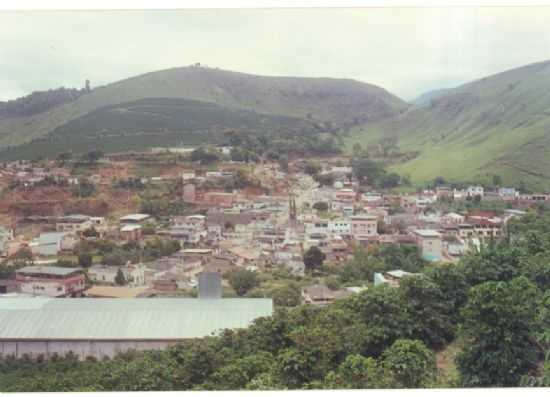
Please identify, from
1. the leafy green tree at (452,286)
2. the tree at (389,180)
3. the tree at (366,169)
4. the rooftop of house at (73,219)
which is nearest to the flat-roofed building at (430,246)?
the tree at (389,180)

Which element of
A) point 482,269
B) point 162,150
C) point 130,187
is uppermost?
point 162,150

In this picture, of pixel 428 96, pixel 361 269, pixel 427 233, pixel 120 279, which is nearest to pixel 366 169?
pixel 428 96

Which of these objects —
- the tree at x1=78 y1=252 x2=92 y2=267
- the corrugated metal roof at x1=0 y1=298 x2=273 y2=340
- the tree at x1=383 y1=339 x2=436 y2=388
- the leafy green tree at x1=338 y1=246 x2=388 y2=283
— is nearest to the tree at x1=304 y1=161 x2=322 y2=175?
the leafy green tree at x1=338 y1=246 x2=388 y2=283

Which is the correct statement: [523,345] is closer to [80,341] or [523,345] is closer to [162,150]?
[80,341]

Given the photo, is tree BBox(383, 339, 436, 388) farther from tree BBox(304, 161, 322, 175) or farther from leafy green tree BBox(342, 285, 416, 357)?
tree BBox(304, 161, 322, 175)

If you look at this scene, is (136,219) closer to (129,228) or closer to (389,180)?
(129,228)

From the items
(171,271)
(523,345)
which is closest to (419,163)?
(171,271)
